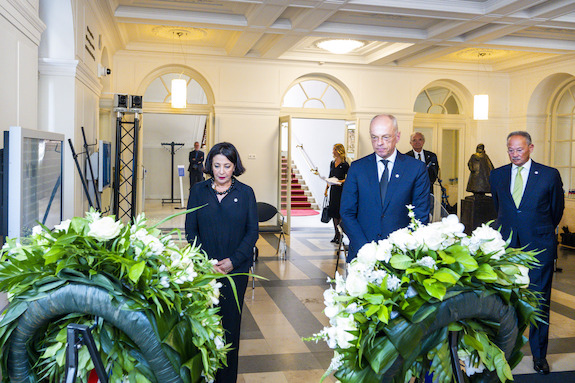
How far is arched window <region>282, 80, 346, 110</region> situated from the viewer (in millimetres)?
13203

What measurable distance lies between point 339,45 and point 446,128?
13.0 ft

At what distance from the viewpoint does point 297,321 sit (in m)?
5.60

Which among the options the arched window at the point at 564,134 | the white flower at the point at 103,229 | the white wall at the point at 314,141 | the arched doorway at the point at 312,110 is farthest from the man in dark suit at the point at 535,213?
the white wall at the point at 314,141

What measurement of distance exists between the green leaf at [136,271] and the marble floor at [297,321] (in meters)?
2.82

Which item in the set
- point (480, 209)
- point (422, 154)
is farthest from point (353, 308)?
point (480, 209)

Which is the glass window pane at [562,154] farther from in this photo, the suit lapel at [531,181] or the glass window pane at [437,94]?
the suit lapel at [531,181]

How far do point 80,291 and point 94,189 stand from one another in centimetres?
618

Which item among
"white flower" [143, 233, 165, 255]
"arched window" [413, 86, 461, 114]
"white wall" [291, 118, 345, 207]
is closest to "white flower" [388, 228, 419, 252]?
"white flower" [143, 233, 165, 255]

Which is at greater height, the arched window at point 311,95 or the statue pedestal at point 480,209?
the arched window at point 311,95

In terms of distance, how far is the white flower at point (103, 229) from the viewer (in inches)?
61.1

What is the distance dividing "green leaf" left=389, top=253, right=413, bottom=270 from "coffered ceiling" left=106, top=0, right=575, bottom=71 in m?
6.53

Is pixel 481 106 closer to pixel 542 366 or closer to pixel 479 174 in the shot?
pixel 479 174

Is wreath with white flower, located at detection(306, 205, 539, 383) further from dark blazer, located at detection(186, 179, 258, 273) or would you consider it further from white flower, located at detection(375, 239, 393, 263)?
dark blazer, located at detection(186, 179, 258, 273)

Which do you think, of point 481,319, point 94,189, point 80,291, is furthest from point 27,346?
point 94,189
